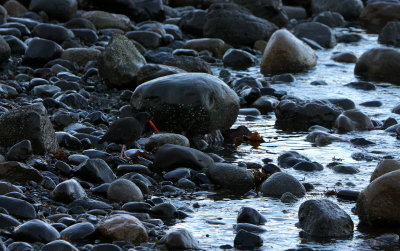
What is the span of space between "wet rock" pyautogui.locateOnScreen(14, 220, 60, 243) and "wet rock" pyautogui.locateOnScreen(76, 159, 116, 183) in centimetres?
146

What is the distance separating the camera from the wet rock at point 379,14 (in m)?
18.0

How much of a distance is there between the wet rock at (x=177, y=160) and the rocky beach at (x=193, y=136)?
0.01 m

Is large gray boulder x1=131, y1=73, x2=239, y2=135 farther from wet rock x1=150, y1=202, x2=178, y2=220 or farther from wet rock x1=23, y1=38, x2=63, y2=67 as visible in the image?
wet rock x1=23, y1=38, x2=63, y2=67

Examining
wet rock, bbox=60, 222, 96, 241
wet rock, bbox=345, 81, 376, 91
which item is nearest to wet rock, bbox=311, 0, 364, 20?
wet rock, bbox=345, 81, 376, 91

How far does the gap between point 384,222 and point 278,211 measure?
84cm

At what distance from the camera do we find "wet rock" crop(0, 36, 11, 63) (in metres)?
11.2

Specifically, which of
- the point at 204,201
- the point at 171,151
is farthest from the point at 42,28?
the point at 204,201

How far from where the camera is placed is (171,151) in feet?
24.7

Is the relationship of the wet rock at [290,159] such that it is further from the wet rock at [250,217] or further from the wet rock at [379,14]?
the wet rock at [379,14]

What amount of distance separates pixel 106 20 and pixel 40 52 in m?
3.69

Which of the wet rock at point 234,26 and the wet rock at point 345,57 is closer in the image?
the wet rock at point 345,57

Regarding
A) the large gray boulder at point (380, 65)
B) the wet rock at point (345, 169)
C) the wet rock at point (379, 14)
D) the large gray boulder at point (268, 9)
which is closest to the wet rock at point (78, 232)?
the wet rock at point (345, 169)

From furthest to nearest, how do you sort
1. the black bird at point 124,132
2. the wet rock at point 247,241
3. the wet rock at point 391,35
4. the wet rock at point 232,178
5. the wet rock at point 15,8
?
1. the wet rock at point 391,35
2. the wet rock at point 15,8
3. the black bird at point 124,132
4. the wet rock at point 232,178
5. the wet rock at point 247,241

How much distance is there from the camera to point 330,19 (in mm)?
18000
